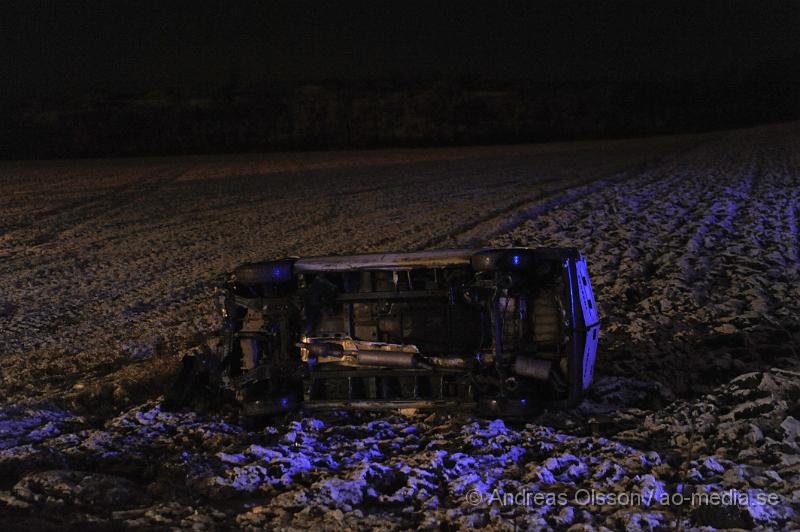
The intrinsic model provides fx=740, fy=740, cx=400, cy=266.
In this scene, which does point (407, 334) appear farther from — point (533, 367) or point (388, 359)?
point (533, 367)

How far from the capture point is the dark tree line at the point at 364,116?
3444 cm

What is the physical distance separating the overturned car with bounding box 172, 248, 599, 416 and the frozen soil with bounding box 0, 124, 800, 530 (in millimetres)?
198

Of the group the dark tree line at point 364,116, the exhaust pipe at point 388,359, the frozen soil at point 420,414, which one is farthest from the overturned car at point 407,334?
the dark tree line at point 364,116

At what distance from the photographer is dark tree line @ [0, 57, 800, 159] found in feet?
113

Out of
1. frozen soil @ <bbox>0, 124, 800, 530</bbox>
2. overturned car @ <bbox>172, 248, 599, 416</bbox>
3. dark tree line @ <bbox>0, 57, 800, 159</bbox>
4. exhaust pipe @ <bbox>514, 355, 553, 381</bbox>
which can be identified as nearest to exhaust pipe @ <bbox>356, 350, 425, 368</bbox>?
overturned car @ <bbox>172, 248, 599, 416</bbox>

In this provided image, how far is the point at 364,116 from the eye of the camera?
1436 inches

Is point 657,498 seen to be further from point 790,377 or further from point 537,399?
point 790,377

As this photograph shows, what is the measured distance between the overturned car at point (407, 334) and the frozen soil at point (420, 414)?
20 centimetres

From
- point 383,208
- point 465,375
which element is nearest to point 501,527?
point 465,375

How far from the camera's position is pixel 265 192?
17.2m

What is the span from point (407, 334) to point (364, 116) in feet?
107

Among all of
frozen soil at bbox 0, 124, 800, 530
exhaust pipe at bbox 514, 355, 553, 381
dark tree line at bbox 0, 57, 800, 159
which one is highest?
dark tree line at bbox 0, 57, 800, 159

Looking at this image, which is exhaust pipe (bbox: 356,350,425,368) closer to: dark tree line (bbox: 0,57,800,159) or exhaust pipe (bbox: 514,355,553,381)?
exhaust pipe (bbox: 514,355,553,381)

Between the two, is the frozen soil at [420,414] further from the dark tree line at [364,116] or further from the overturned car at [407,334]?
the dark tree line at [364,116]
